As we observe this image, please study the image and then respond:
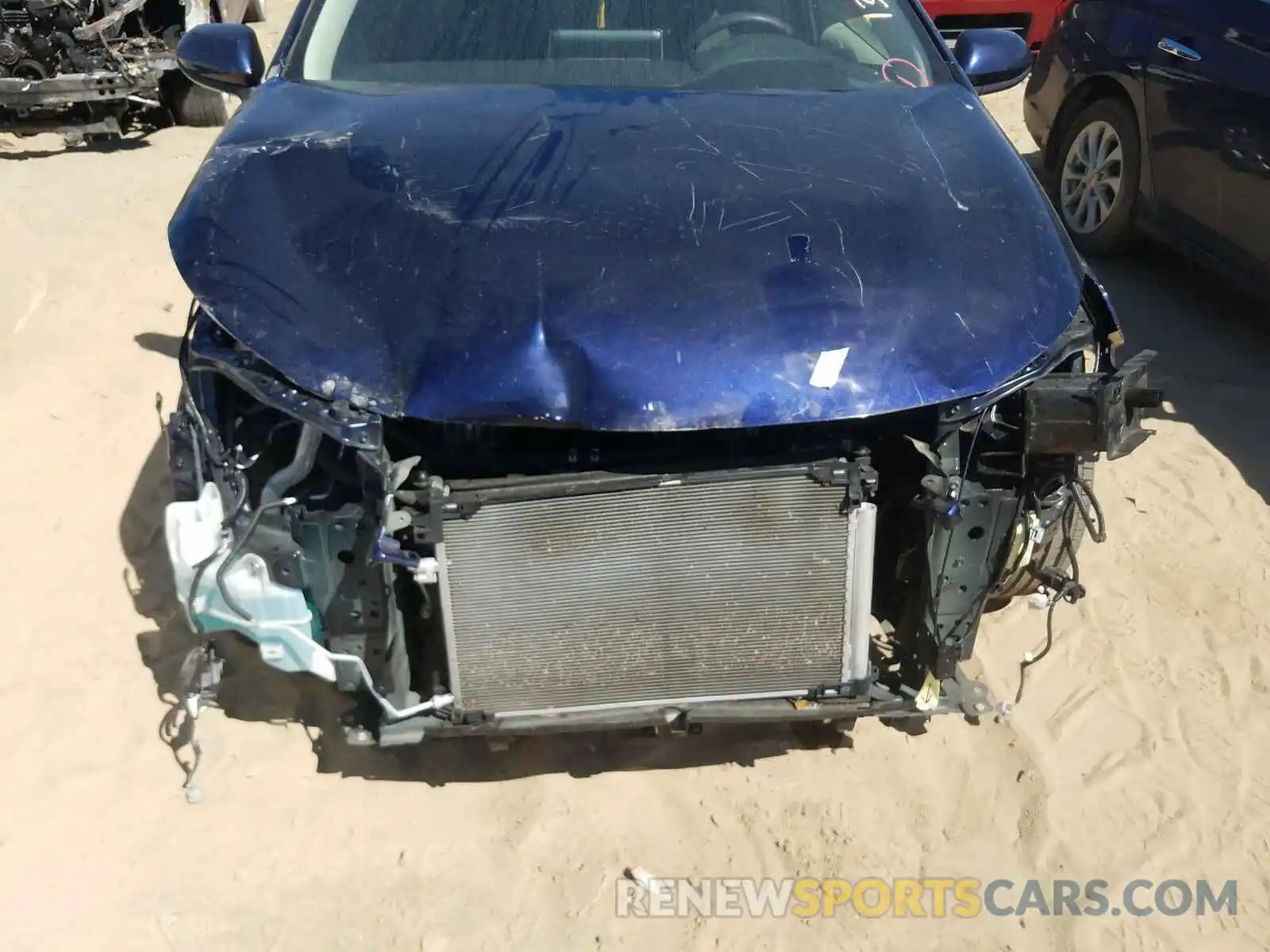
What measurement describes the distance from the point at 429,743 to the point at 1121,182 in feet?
13.9

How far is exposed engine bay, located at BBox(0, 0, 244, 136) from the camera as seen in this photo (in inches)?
264

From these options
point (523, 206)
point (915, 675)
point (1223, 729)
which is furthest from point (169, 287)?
point (1223, 729)

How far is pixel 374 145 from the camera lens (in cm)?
260

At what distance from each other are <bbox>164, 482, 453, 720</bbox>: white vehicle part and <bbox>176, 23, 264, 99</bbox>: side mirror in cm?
157

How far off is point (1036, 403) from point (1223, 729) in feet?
4.34

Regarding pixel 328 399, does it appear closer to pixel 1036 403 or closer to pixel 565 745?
pixel 565 745

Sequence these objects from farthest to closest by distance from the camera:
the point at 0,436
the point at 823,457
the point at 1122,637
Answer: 1. the point at 0,436
2. the point at 1122,637
3. the point at 823,457

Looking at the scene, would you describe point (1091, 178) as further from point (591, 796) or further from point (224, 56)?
point (591, 796)

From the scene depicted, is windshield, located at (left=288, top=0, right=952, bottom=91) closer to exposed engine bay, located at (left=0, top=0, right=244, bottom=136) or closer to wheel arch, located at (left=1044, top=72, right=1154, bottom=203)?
wheel arch, located at (left=1044, top=72, right=1154, bottom=203)

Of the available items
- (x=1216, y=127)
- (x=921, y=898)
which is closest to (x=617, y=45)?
(x=921, y=898)

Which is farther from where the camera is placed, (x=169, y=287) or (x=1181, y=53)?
(x=169, y=287)

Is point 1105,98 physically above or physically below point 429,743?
above

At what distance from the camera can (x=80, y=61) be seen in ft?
22.4

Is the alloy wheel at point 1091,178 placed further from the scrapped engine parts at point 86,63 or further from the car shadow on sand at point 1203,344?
the scrapped engine parts at point 86,63
